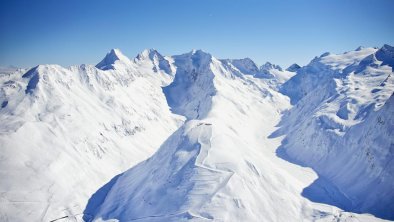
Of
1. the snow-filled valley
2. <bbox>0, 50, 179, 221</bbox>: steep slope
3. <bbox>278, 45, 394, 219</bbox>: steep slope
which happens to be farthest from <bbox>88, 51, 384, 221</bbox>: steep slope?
<bbox>0, 50, 179, 221</bbox>: steep slope

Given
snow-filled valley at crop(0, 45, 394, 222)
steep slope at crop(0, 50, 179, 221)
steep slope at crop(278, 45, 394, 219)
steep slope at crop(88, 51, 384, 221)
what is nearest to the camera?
steep slope at crop(88, 51, 384, 221)

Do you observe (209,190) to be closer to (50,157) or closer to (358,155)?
(358,155)

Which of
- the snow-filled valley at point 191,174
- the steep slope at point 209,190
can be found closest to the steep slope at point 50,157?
the snow-filled valley at point 191,174

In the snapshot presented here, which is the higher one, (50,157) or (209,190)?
(50,157)

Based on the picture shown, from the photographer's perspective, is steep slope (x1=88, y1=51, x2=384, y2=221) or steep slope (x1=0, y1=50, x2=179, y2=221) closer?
steep slope (x1=88, y1=51, x2=384, y2=221)

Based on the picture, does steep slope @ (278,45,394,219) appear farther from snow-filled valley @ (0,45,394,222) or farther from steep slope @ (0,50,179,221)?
steep slope @ (0,50,179,221)

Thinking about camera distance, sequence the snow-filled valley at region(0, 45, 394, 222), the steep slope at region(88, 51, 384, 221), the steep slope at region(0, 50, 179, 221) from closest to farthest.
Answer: the steep slope at region(88, 51, 384, 221)
the snow-filled valley at region(0, 45, 394, 222)
the steep slope at region(0, 50, 179, 221)

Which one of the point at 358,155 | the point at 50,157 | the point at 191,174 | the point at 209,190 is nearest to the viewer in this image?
the point at 209,190

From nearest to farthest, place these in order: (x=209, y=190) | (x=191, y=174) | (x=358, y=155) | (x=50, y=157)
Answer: (x=209, y=190) → (x=191, y=174) → (x=358, y=155) → (x=50, y=157)

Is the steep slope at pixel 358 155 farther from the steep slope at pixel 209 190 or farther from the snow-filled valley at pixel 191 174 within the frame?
the steep slope at pixel 209 190

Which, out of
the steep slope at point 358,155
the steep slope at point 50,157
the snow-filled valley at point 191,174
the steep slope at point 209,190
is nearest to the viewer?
the steep slope at point 209,190

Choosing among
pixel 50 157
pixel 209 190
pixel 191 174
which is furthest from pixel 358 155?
pixel 50 157

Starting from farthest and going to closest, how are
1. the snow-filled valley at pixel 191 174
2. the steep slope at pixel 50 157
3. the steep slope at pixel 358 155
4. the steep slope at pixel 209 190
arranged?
the steep slope at pixel 50 157 < the steep slope at pixel 358 155 < the snow-filled valley at pixel 191 174 < the steep slope at pixel 209 190
